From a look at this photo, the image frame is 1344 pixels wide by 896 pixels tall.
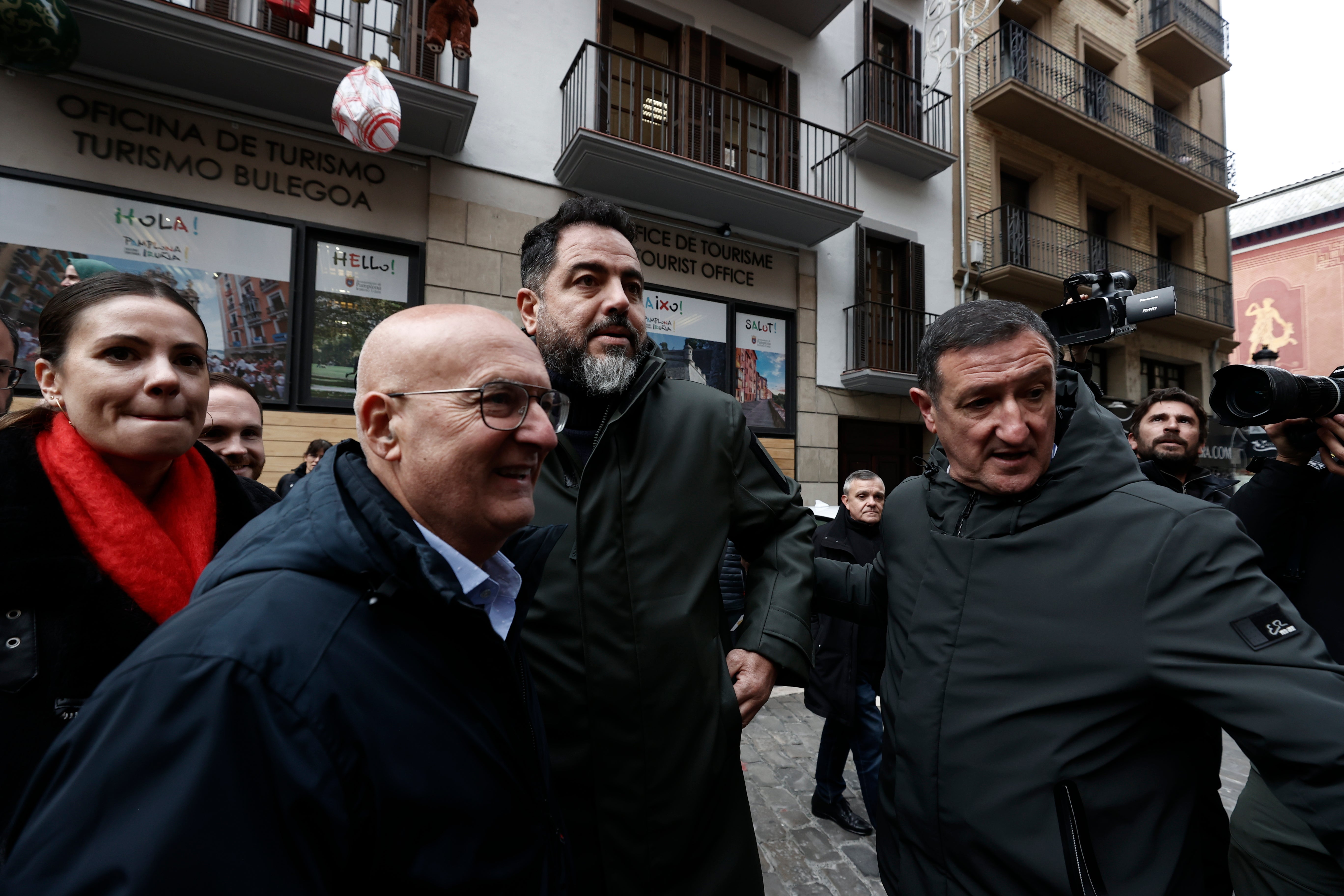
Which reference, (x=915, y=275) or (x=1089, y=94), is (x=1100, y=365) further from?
(x=915, y=275)

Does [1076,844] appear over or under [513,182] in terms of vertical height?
under

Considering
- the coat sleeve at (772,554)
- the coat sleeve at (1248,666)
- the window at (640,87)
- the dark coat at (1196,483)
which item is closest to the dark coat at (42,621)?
the coat sleeve at (772,554)

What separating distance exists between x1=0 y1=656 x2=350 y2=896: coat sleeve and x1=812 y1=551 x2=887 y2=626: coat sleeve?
5.22 ft

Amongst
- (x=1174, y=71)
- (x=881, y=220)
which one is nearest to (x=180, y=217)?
(x=881, y=220)

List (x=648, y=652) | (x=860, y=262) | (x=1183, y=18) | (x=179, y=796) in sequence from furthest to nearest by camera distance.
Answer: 1. (x=1183, y=18)
2. (x=860, y=262)
3. (x=648, y=652)
4. (x=179, y=796)

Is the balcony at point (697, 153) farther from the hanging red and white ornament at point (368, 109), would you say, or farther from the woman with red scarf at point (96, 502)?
the woman with red scarf at point (96, 502)

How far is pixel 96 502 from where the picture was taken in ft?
4.51

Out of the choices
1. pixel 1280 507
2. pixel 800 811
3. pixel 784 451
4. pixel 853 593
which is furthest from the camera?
pixel 784 451

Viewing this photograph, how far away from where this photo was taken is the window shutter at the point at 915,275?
33.7 ft

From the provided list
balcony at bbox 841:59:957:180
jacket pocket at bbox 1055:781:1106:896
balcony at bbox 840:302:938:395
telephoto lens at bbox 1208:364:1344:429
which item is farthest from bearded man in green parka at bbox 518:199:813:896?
balcony at bbox 841:59:957:180

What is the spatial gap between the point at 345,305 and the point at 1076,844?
7412 mm

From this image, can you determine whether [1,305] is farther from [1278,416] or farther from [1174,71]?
[1174,71]

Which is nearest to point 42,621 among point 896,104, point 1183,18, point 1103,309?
point 1103,309

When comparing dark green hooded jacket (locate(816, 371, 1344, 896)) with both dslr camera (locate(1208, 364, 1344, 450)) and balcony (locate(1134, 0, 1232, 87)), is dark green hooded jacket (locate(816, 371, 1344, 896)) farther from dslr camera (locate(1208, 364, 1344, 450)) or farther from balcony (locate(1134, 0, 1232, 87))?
balcony (locate(1134, 0, 1232, 87))
